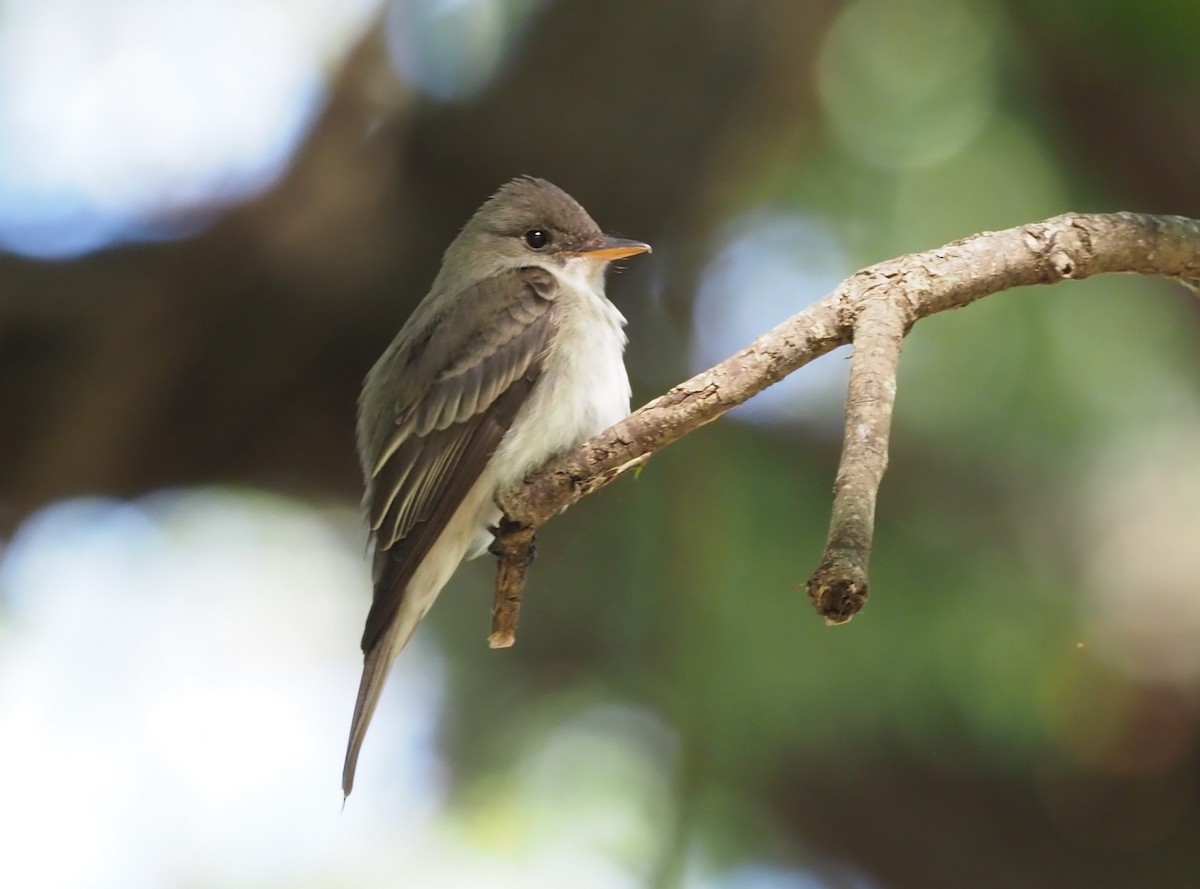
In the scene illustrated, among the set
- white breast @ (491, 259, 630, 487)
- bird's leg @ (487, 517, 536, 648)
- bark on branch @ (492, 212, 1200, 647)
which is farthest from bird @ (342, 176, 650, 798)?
bark on branch @ (492, 212, 1200, 647)

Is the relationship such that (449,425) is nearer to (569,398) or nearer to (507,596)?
(569,398)

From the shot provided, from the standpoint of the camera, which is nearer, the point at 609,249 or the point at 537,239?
the point at 609,249

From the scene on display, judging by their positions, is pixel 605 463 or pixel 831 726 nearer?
pixel 605 463

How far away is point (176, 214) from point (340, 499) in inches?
34.8

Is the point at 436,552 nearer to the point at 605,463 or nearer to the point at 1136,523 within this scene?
the point at 605,463

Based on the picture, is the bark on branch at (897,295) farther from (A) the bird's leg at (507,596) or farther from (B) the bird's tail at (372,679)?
(B) the bird's tail at (372,679)

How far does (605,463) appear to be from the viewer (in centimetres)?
210

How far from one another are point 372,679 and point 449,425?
565mm

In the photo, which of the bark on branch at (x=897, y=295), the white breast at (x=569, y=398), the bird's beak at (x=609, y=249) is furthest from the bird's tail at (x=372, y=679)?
the bird's beak at (x=609, y=249)

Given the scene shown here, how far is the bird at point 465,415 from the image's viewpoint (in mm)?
2773

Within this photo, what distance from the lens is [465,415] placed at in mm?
2857

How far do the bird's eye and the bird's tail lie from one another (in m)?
1.01

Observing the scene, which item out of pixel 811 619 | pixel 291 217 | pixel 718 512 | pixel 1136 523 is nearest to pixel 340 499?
pixel 291 217

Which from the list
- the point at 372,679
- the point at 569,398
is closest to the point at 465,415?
the point at 569,398
